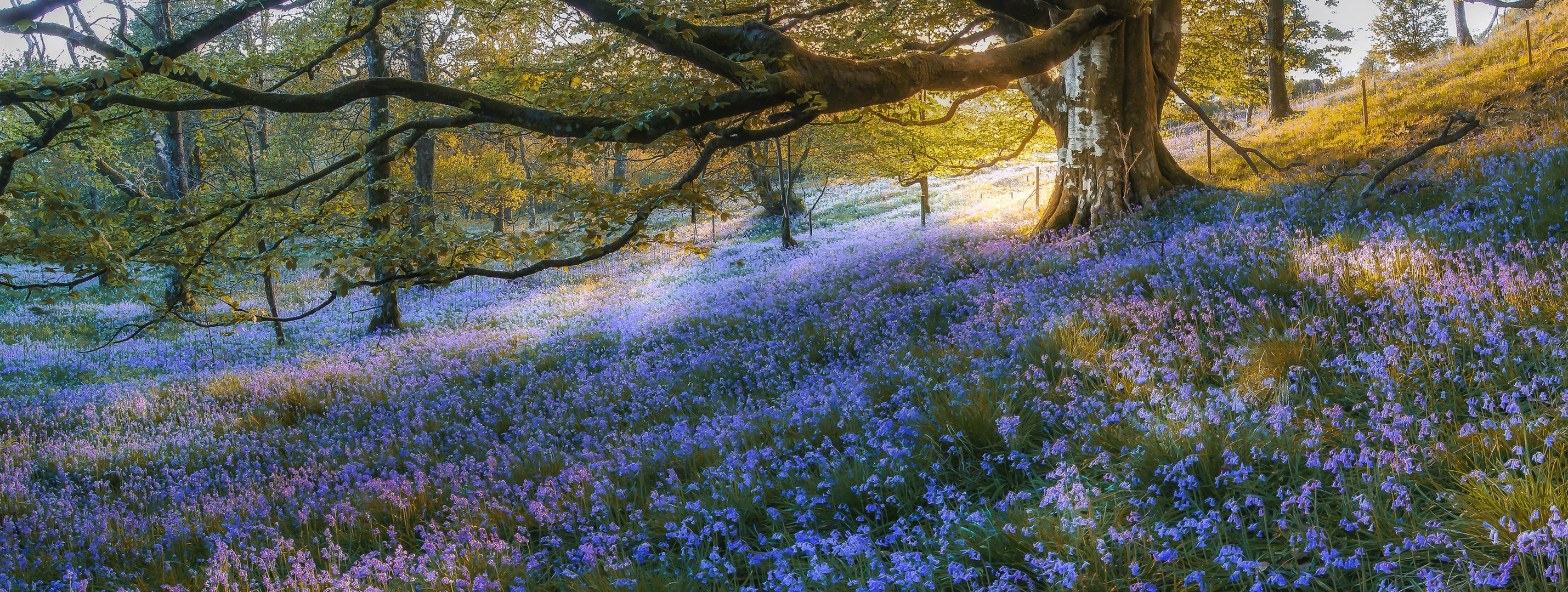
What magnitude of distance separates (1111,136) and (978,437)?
721 cm

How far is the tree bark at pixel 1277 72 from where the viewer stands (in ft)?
73.0

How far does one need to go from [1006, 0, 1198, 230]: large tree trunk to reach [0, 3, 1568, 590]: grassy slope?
0.70m

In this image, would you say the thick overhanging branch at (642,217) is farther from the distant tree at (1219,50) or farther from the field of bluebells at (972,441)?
the distant tree at (1219,50)

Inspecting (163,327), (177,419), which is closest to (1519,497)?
(177,419)

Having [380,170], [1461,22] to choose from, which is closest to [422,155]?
[380,170]

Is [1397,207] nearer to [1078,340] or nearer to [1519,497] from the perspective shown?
[1078,340]

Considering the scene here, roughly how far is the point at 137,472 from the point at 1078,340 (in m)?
7.98

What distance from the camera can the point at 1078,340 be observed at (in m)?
4.79

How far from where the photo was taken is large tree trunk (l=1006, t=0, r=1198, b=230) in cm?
970

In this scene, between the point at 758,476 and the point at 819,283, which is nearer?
the point at 758,476

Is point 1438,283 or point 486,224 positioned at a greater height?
point 486,224

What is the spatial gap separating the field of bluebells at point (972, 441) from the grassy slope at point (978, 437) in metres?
0.03

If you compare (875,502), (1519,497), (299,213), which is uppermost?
(299,213)

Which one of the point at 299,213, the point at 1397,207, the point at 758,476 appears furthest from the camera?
the point at 299,213
